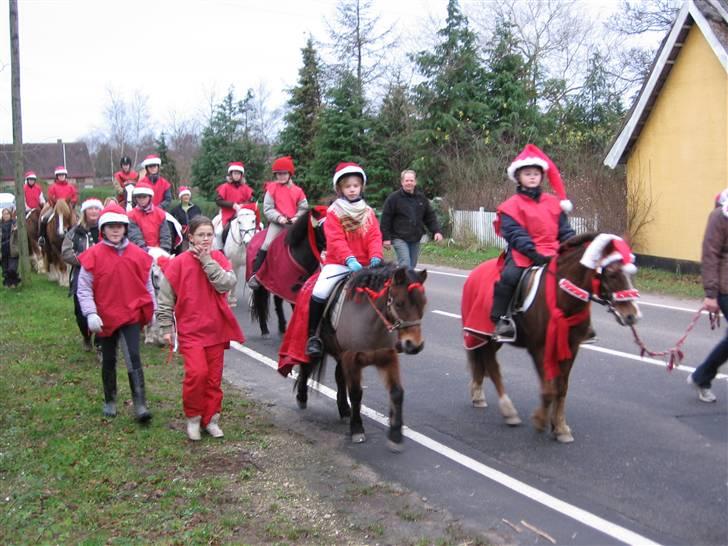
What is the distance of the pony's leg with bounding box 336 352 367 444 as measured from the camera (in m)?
6.57

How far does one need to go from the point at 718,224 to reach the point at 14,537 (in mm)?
6213

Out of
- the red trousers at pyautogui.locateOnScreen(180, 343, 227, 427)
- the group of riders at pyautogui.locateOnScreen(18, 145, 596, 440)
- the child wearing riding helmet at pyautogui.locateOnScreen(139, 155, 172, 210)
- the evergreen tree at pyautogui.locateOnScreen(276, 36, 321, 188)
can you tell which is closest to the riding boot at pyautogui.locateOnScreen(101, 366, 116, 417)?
the group of riders at pyautogui.locateOnScreen(18, 145, 596, 440)

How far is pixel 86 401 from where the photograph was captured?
816 cm

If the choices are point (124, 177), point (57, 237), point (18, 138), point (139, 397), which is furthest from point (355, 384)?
point (18, 138)

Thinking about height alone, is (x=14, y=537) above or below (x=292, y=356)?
below

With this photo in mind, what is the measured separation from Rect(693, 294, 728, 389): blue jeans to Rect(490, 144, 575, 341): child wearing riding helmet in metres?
1.55

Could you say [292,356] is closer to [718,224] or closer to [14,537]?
[14,537]

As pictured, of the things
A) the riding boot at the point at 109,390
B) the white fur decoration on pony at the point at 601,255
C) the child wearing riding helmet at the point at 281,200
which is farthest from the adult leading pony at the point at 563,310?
the child wearing riding helmet at the point at 281,200

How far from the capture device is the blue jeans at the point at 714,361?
282 inches

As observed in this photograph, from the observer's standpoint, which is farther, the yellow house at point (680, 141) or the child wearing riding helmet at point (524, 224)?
the yellow house at point (680, 141)

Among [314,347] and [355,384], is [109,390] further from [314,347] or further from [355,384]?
[355,384]

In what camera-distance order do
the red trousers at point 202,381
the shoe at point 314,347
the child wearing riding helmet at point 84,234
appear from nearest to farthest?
the red trousers at point 202,381 < the shoe at point 314,347 < the child wearing riding helmet at point 84,234

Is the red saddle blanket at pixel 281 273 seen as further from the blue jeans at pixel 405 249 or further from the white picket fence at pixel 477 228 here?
the white picket fence at pixel 477 228

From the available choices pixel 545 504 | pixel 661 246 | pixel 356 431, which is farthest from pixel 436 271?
pixel 545 504
